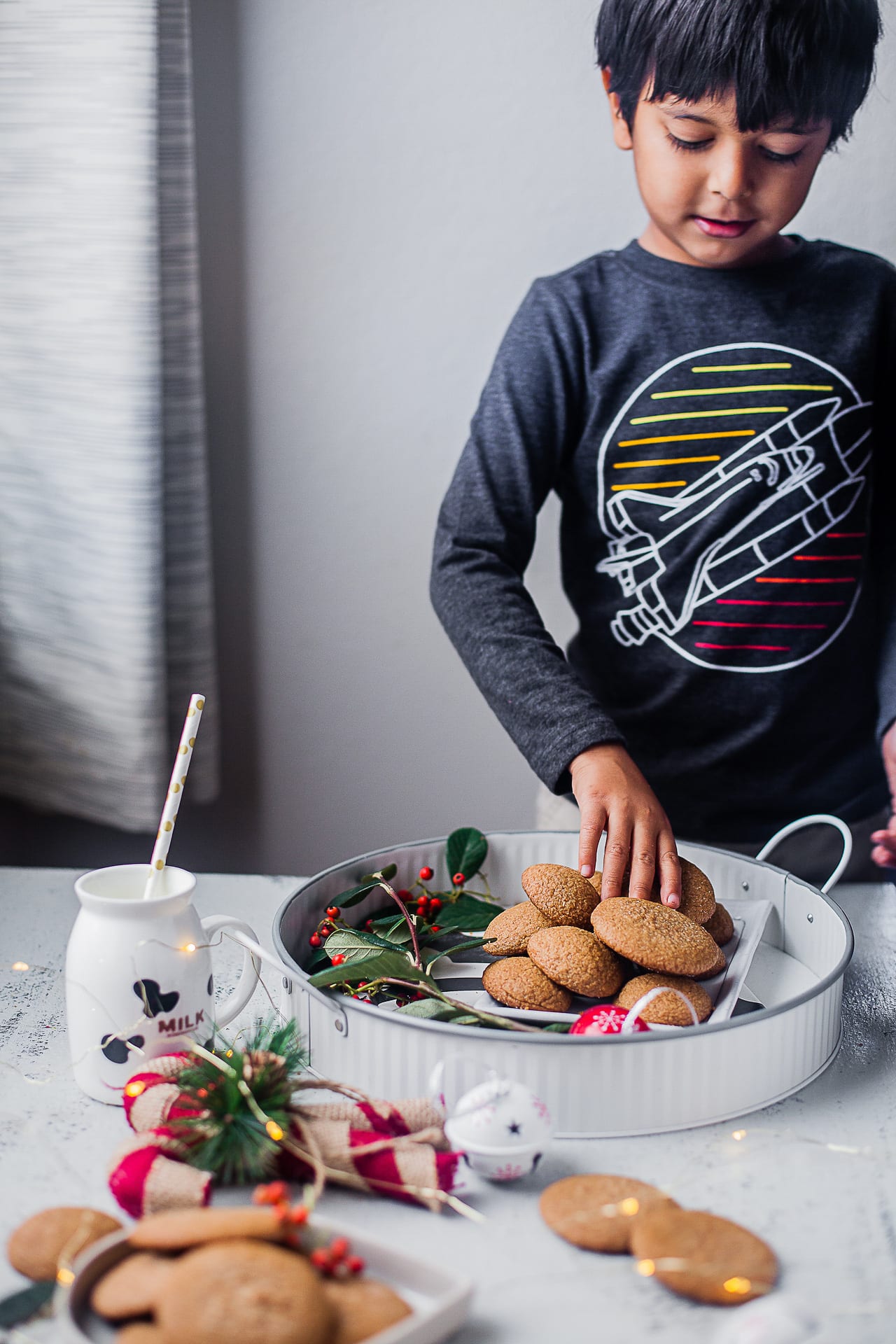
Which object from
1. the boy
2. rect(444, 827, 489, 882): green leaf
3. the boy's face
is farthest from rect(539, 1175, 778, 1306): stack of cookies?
the boy's face

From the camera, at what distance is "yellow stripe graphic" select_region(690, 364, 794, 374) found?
3.74ft

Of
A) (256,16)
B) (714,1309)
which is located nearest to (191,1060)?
(714,1309)

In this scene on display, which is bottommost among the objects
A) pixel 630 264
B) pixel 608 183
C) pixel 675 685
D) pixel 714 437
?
pixel 675 685

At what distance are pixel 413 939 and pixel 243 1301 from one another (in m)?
0.36

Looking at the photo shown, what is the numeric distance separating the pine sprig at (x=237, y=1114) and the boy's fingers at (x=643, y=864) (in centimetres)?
29

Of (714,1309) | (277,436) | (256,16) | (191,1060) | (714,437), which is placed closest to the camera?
(714,1309)

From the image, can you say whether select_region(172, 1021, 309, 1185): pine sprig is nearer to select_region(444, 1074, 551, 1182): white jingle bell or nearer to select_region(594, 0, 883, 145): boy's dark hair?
select_region(444, 1074, 551, 1182): white jingle bell

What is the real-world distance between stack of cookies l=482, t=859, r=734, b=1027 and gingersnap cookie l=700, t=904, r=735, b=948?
0.11ft

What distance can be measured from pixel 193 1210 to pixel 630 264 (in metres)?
1.01

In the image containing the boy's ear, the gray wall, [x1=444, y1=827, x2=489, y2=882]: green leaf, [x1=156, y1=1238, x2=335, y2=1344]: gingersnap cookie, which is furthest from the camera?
the gray wall

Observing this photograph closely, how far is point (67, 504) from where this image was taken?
131 cm

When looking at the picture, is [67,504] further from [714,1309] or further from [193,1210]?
[714,1309]

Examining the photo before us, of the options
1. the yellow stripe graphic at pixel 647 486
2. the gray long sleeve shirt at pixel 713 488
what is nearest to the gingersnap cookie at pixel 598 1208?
the gray long sleeve shirt at pixel 713 488

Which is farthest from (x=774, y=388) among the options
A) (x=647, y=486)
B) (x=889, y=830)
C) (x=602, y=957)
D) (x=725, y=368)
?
(x=602, y=957)
